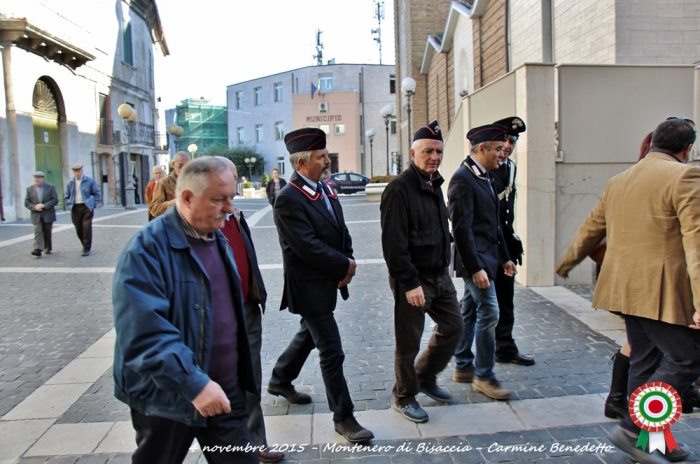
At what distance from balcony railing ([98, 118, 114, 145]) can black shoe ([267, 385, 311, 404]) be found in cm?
2627

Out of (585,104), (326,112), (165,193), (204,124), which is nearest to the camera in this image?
(165,193)

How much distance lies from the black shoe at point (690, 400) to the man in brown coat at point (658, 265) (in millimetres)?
716

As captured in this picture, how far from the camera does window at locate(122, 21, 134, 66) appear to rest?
31972 millimetres

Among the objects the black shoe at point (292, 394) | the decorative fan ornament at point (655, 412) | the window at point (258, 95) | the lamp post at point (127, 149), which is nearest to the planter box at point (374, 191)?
the lamp post at point (127, 149)

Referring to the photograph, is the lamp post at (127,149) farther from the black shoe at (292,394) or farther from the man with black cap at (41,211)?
the black shoe at (292,394)

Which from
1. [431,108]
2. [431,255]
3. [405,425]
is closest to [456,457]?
[405,425]

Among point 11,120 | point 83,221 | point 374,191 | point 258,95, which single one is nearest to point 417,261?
point 83,221

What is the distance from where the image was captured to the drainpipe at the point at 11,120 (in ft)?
63.1

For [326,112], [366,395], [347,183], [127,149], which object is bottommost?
[366,395]

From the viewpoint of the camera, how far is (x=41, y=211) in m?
11.7

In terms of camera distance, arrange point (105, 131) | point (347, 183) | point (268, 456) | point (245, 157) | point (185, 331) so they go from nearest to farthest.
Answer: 1. point (185, 331)
2. point (268, 456)
3. point (105, 131)
4. point (347, 183)
5. point (245, 157)

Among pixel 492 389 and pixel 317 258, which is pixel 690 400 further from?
pixel 317 258

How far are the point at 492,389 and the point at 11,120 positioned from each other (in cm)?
2011

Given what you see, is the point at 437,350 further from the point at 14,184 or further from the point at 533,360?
the point at 14,184
